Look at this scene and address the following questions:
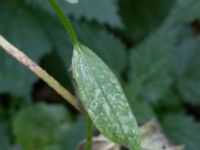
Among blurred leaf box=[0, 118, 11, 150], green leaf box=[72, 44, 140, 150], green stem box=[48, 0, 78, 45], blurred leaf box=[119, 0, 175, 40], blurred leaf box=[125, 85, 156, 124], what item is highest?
blurred leaf box=[119, 0, 175, 40]

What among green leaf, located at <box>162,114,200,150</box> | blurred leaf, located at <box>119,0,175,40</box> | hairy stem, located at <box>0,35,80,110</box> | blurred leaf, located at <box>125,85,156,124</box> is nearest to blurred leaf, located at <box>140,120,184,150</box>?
hairy stem, located at <box>0,35,80,110</box>

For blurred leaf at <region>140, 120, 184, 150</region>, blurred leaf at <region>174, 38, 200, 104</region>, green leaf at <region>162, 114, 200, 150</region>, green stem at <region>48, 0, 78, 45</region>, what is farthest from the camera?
blurred leaf at <region>174, 38, 200, 104</region>

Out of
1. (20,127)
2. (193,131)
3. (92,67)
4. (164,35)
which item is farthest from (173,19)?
(92,67)

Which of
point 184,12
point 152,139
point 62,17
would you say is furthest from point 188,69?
point 62,17

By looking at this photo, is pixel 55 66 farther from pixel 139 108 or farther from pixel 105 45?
pixel 139 108

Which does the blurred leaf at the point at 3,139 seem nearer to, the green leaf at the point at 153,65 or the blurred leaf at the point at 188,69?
the green leaf at the point at 153,65

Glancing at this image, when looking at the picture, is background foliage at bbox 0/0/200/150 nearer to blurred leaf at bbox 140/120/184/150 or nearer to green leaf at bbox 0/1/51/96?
green leaf at bbox 0/1/51/96

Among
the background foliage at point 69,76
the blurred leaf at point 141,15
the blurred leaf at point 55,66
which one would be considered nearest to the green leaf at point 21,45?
the background foliage at point 69,76
